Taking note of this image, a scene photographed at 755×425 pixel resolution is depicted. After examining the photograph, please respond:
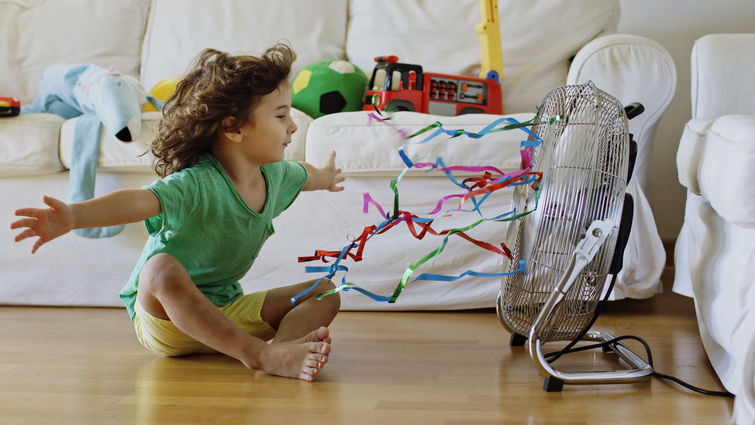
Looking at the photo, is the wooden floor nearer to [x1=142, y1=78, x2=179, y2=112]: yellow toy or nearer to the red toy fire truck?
the red toy fire truck

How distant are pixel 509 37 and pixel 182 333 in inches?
52.0

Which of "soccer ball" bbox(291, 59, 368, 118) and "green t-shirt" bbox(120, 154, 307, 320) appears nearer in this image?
"green t-shirt" bbox(120, 154, 307, 320)

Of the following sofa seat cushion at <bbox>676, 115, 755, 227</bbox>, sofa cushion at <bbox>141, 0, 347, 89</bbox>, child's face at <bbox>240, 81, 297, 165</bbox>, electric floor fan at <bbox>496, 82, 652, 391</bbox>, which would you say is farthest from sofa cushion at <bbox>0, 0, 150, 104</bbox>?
sofa seat cushion at <bbox>676, 115, 755, 227</bbox>

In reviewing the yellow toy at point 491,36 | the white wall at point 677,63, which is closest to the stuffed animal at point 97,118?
the yellow toy at point 491,36

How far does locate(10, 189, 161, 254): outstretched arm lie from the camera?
105 centimetres

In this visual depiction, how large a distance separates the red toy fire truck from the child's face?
61 centimetres

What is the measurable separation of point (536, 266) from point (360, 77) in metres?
1.10

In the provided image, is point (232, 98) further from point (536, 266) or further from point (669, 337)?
point (669, 337)

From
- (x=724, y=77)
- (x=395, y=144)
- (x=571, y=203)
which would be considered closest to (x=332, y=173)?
(x=395, y=144)

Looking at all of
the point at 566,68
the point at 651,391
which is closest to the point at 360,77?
the point at 566,68

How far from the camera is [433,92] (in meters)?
2.03

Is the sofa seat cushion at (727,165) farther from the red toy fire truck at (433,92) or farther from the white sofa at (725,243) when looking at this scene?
the red toy fire truck at (433,92)

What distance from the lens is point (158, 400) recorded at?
1.21 meters

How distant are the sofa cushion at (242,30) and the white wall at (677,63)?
103cm
